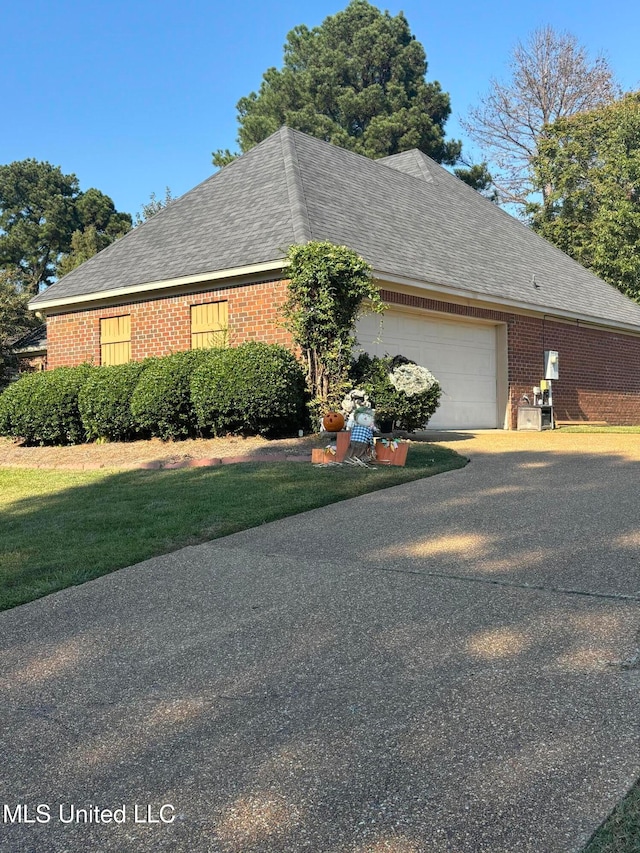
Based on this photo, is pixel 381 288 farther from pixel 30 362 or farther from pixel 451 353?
pixel 30 362

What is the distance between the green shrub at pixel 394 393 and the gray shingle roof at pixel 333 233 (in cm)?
227

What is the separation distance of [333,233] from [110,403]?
5059mm

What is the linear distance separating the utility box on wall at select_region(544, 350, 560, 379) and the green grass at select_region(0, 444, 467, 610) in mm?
8555

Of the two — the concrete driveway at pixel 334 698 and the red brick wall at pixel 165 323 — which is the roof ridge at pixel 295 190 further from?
the concrete driveway at pixel 334 698

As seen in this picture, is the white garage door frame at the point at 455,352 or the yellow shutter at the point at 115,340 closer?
the white garage door frame at the point at 455,352

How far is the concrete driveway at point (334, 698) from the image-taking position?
2.51 metres

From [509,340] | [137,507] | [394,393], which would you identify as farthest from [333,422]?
[509,340]

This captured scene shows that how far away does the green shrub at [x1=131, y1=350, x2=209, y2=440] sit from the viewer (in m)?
12.3

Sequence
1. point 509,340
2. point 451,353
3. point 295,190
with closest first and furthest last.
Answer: point 295,190 → point 451,353 → point 509,340

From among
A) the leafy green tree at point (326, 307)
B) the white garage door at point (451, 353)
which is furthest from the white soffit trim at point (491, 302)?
the leafy green tree at point (326, 307)

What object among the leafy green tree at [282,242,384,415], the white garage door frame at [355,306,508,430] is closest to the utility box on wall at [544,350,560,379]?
the white garage door frame at [355,306,508,430]

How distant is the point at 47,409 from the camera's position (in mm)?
13680

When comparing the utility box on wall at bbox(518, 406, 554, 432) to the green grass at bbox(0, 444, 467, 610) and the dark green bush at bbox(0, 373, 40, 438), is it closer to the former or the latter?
the green grass at bbox(0, 444, 467, 610)

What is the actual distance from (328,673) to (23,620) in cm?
212
